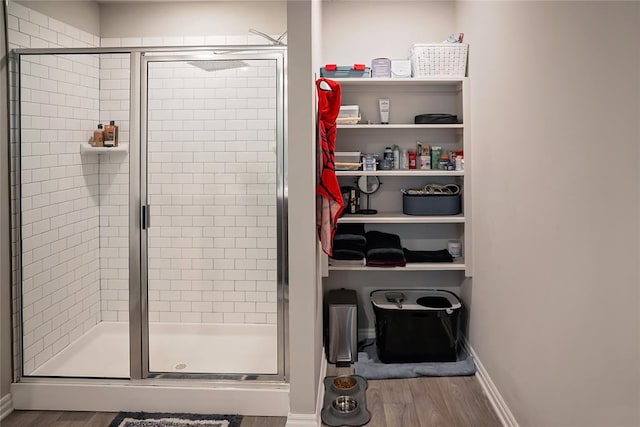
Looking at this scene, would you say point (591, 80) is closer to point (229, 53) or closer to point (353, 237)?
point (229, 53)

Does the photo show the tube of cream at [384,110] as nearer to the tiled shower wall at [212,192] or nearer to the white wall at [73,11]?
the tiled shower wall at [212,192]

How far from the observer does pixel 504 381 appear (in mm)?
2732

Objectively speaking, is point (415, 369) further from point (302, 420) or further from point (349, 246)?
point (302, 420)

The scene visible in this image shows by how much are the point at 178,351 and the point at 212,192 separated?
3.29 ft

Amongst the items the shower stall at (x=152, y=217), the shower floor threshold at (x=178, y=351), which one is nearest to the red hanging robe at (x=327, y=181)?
the shower stall at (x=152, y=217)

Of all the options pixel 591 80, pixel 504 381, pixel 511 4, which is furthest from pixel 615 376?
pixel 511 4

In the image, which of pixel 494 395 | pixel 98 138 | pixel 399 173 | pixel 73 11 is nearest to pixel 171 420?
pixel 494 395

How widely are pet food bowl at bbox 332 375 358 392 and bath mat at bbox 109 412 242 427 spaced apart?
0.61m

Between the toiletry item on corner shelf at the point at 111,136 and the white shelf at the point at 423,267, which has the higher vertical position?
the toiletry item on corner shelf at the point at 111,136

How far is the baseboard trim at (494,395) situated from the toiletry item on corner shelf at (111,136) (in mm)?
2709

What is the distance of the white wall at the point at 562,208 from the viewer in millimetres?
1569

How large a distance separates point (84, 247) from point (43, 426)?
1.14 meters

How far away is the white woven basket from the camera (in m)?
3.47

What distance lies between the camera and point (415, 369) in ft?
10.9
